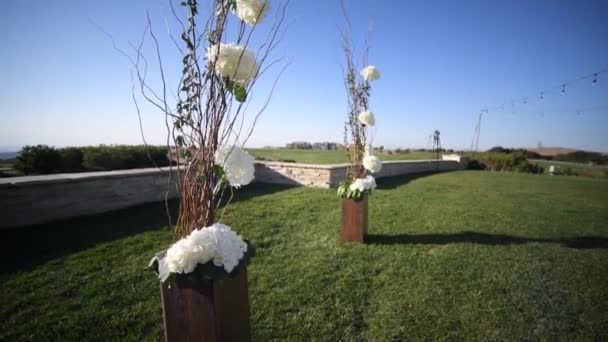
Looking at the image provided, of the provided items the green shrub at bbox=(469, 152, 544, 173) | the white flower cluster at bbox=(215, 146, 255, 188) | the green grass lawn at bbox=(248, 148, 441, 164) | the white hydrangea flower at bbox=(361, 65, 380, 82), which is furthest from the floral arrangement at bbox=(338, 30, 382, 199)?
the green shrub at bbox=(469, 152, 544, 173)

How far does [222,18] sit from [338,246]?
9.05 feet

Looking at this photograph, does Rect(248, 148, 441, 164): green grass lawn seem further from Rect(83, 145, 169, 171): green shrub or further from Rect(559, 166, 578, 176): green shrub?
Rect(559, 166, 578, 176): green shrub

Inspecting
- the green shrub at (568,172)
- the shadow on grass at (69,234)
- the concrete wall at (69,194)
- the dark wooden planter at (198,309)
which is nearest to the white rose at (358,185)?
the concrete wall at (69,194)

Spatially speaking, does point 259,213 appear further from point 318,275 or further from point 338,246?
point 318,275

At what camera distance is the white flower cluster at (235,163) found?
127 cm

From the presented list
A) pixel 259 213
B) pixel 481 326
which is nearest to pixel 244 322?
pixel 481 326

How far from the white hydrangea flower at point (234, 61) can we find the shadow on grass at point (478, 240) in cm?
290

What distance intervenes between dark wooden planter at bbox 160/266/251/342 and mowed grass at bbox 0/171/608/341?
721mm

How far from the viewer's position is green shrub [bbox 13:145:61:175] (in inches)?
184

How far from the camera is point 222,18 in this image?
1257 millimetres

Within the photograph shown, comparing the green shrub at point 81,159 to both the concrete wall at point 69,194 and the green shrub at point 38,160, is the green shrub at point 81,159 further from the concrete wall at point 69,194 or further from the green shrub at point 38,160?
the concrete wall at point 69,194

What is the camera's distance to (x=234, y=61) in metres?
1.15

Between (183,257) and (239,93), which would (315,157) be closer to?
(239,93)

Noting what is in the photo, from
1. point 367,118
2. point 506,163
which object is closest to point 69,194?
point 367,118
